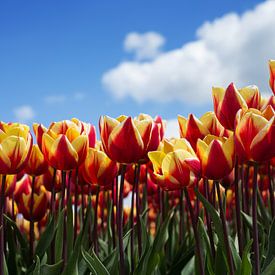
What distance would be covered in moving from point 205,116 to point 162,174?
0.48 metres

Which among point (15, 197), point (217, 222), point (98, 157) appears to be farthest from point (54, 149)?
point (15, 197)

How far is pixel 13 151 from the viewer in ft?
7.79

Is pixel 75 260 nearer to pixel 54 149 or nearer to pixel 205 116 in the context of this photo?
pixel 54 149

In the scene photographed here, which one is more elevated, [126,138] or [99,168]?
[126,138]

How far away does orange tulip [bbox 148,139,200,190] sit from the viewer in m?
1.98

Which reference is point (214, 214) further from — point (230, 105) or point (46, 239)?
point (46, 239)

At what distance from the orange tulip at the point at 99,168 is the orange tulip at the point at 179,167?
1.90 ft

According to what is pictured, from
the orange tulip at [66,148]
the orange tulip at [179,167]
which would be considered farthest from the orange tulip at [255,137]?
the orange tulip at [66,148]

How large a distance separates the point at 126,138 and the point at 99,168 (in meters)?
0.58

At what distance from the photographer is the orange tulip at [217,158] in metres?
1.95

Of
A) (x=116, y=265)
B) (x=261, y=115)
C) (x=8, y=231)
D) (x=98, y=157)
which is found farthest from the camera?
(x=8, y=231)

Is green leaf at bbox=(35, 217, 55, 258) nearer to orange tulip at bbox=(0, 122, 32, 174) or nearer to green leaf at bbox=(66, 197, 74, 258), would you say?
green leaf at bbox=(66, 197, 74, 258)

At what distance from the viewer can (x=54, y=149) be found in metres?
2.46

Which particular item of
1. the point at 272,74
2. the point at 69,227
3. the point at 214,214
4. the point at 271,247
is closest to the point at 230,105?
the point at 272,74
